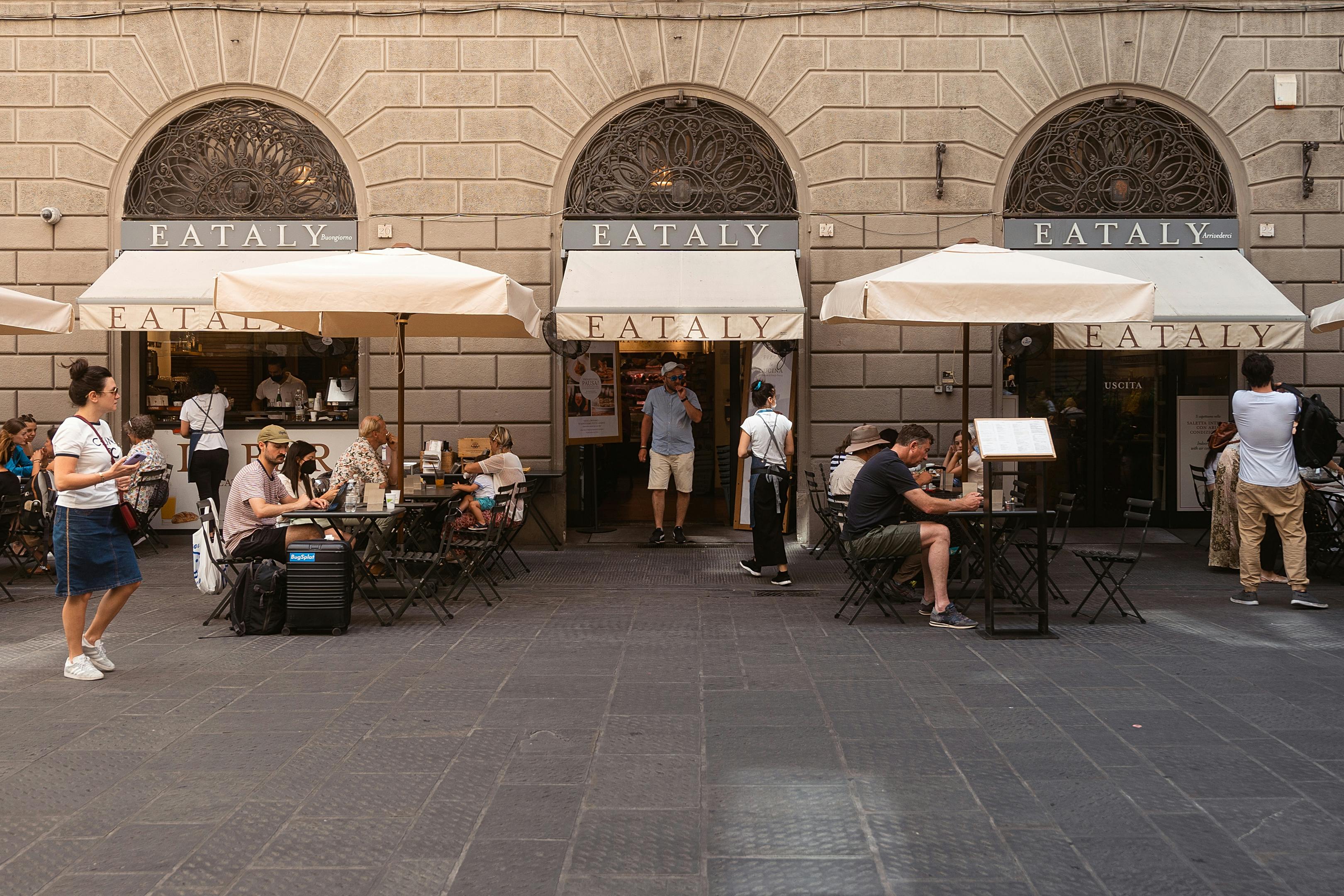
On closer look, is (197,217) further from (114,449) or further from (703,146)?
(114,449)

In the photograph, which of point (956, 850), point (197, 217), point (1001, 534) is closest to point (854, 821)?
point (956, 850)

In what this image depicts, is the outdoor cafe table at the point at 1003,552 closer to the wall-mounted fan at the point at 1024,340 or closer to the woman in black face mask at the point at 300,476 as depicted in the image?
the wall-mounted fan at the point at 1024,340

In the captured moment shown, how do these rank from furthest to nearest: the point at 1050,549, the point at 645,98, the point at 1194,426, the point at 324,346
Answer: the point at 1194,426, the point at 324,346, the point at 645,98, the point at 1050,549

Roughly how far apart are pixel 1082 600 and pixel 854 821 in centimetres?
451

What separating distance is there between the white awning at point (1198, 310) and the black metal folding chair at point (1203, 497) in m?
1.37

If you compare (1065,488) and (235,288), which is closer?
(235,288)

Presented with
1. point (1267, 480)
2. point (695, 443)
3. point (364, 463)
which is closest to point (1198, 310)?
point (1267, 480)

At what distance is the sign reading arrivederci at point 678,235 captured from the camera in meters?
11.5

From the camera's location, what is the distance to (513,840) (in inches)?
148

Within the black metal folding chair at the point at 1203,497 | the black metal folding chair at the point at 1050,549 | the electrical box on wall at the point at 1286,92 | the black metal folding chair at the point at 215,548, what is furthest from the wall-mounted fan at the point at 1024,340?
the black metal folding chair at the point at 215,548

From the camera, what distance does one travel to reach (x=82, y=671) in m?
5.92

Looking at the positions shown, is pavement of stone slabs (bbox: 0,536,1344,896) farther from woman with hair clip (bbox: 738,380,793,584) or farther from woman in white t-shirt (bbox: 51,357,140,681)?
woman with hair clip (bbox: 738,380,793,584)

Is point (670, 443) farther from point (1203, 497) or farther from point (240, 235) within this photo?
point (1203, 497)

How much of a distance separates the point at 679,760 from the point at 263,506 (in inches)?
160
